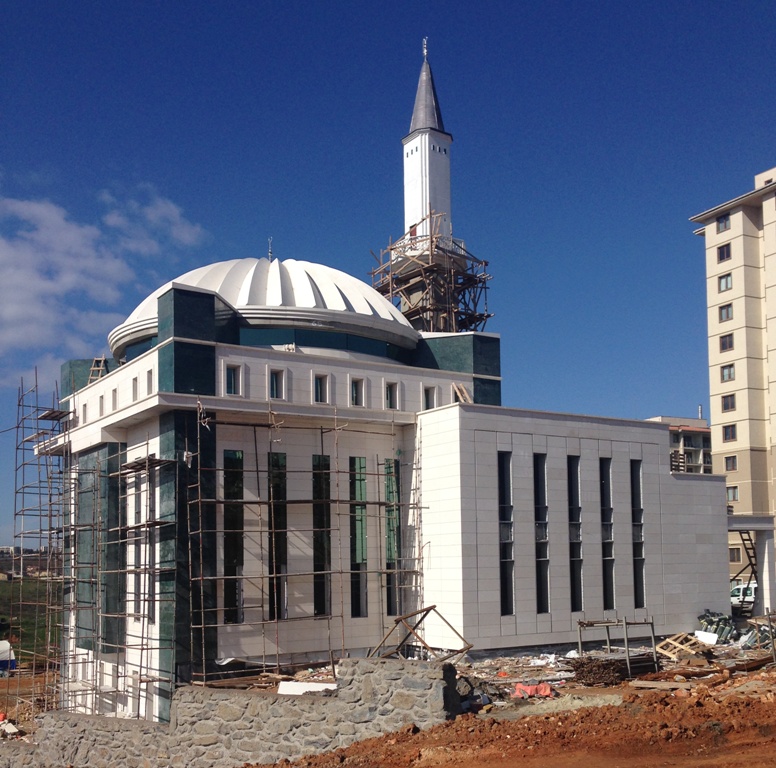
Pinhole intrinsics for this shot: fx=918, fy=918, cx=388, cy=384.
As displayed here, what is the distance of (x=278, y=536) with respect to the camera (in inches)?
1134

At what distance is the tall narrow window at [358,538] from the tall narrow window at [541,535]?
18.6 ft

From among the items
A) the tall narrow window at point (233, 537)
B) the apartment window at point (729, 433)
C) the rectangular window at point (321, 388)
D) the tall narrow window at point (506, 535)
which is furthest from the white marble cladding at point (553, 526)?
the apartment window at point (729, 433)

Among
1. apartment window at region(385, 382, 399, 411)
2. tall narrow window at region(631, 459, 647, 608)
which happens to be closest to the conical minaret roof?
apartment window at region(385, 382, 399, 411)

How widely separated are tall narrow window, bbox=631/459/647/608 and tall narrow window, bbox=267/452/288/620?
40.5 feet

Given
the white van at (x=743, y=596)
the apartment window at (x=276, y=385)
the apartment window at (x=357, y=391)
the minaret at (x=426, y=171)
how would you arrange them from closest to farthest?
1. the apartment window at (x=276, y=385)
2. the apartment window at (x=357, y=391)
3. the white van at (x=743, y=596)
4. the minaret at (x=426, y=171)

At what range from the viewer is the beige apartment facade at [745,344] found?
53.6m

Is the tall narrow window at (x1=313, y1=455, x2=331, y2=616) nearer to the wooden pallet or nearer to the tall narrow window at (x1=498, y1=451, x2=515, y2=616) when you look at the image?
the tall narrow window at (x1=498, y1=451, x2=515, y2=616)

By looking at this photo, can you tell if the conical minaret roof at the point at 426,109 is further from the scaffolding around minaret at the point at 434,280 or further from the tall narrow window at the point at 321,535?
the tall narrow window at the point at 321,535

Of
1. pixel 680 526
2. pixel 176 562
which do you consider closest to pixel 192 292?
pixel 176 562

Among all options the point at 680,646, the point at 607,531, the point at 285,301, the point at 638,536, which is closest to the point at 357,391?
the point at 285,301

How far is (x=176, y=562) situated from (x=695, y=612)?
61.7 feet

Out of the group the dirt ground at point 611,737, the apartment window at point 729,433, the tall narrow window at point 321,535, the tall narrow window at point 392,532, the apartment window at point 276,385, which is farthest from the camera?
the apartment window at point 729,433

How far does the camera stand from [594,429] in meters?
31.8

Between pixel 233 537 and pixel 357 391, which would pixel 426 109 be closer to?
pixel 357 391
